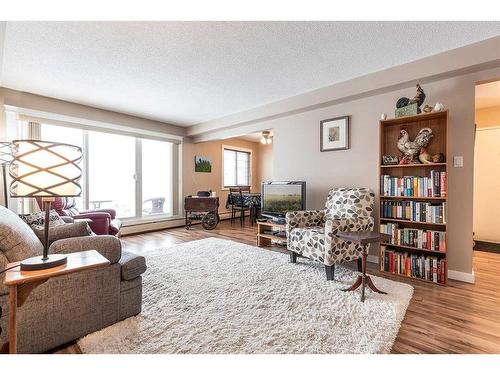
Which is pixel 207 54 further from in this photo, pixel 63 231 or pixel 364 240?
pixel 364 240

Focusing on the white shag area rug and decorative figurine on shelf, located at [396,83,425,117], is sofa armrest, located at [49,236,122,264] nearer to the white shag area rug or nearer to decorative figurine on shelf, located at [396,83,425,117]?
the white shag area rug

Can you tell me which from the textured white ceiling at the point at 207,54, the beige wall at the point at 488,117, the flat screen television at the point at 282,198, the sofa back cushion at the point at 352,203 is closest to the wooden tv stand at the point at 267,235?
the flat screen television at the point at 282,198

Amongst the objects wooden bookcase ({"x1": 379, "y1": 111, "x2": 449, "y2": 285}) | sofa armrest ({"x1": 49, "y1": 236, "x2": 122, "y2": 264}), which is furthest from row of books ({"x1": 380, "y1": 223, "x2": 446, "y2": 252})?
sofa armrest ({"x1": 49, "y1": 236, "x2": 122, "y2": 264})

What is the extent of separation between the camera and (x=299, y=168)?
3.88m

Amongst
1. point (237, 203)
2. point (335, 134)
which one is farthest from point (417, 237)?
point (237, 203)

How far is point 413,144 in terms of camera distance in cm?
263

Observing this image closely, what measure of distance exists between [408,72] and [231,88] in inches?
86.0

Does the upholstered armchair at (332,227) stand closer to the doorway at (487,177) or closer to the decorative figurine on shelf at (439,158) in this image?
the decorative figurine on shelf at (439,158)

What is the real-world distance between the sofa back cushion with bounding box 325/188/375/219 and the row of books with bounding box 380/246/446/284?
49 cm

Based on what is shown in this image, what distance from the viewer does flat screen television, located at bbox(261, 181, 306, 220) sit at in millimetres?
3475

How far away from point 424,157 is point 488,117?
254 centimetres

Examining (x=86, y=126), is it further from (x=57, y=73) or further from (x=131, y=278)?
(x=131, y=278)
